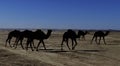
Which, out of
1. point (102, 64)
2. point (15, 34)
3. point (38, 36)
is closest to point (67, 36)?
point (38, 36)

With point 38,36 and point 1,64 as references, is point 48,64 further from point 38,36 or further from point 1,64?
point 38,36

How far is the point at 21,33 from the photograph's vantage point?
2888cm

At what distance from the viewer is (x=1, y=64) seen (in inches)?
627

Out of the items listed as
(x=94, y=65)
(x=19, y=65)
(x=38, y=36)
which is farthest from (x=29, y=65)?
(x=38, y=36)

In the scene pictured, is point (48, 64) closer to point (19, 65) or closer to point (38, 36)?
point (19, 65)

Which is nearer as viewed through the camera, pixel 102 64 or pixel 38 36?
pixel 102 64

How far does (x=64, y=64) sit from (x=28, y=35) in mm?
11552

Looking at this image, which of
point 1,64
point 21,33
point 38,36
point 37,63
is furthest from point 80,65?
point 21,33

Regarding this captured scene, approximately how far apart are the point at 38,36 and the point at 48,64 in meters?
10.9

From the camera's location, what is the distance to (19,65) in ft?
51.2

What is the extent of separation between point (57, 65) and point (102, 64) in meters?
2.20

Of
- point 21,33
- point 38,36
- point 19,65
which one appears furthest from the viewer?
point 21,33

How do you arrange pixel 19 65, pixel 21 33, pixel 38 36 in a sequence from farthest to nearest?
1. pixel 21 33
2. pixel 38 36
3. pixel 19 65

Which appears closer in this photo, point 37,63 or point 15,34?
point 37,63
